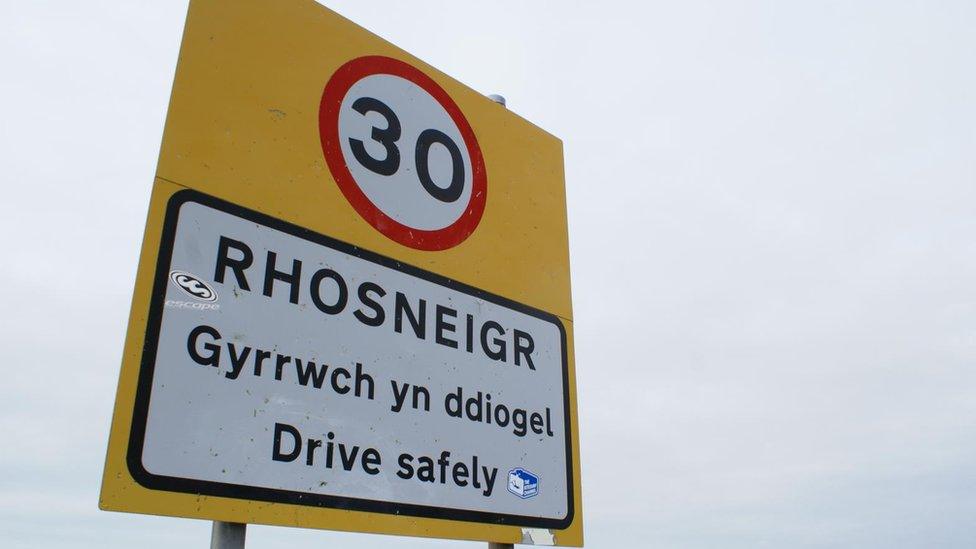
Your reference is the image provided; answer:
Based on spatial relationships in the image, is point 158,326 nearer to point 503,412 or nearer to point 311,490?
point 311,490

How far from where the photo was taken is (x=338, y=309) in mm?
1845

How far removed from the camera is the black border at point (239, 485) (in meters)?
1.42

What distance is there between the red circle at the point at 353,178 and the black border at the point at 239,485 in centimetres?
11

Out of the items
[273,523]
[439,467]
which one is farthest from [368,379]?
[273,523]

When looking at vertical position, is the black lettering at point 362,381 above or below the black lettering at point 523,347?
below

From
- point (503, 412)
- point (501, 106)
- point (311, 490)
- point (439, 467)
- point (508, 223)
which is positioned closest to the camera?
point (311, 490)

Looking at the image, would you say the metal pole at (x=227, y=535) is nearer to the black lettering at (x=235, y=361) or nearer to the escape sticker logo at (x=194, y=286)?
the black lettering at (x=235, y=361)

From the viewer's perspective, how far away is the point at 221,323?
1.60 meters

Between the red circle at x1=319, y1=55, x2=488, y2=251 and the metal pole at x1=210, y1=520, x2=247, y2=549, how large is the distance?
86cm

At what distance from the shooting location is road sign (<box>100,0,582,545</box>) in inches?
59.9

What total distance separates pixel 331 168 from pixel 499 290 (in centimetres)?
64

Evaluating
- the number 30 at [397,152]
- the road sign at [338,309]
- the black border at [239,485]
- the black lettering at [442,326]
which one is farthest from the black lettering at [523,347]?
the number 30 at [397,152]

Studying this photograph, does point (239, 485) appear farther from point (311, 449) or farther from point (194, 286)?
point (194, 286)

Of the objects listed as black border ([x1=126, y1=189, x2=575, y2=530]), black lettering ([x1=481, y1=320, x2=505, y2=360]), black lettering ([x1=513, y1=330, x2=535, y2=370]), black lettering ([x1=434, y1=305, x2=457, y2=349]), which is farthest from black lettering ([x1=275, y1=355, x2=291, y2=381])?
black lettering ([x1=513, y1=330, x2=535, y2=370])
